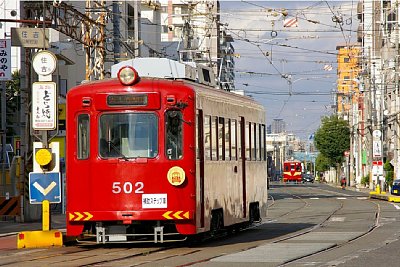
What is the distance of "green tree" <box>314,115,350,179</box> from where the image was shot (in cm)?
13225

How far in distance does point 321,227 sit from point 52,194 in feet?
29.0

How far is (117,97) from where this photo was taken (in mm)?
20516

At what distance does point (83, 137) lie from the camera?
20734 millimetres

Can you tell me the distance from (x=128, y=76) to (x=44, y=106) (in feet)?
8.92

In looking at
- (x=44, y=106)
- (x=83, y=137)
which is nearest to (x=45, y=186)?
(x=44, y=106)

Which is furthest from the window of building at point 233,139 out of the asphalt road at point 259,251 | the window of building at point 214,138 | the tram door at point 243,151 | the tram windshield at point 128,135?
the tram windshield at point 128,135

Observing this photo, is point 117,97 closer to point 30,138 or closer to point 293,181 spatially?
point 30,138

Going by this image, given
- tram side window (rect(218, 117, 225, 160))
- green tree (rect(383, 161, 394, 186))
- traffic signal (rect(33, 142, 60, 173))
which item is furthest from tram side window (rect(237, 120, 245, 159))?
green tree (rect(383, 161, 394, 186))

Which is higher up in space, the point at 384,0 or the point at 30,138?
the point at 384,0

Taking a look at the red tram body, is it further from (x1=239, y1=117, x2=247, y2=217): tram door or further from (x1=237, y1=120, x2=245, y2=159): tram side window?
(x1=237, y1=120, x2=245, y2=159): tram side window

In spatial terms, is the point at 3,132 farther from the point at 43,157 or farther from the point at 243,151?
the point at 43,157

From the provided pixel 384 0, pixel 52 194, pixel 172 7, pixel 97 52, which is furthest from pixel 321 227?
pixel 172 7

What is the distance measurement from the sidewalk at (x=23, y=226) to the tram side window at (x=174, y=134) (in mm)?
8442

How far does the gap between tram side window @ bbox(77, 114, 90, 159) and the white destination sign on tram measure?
1428mm
